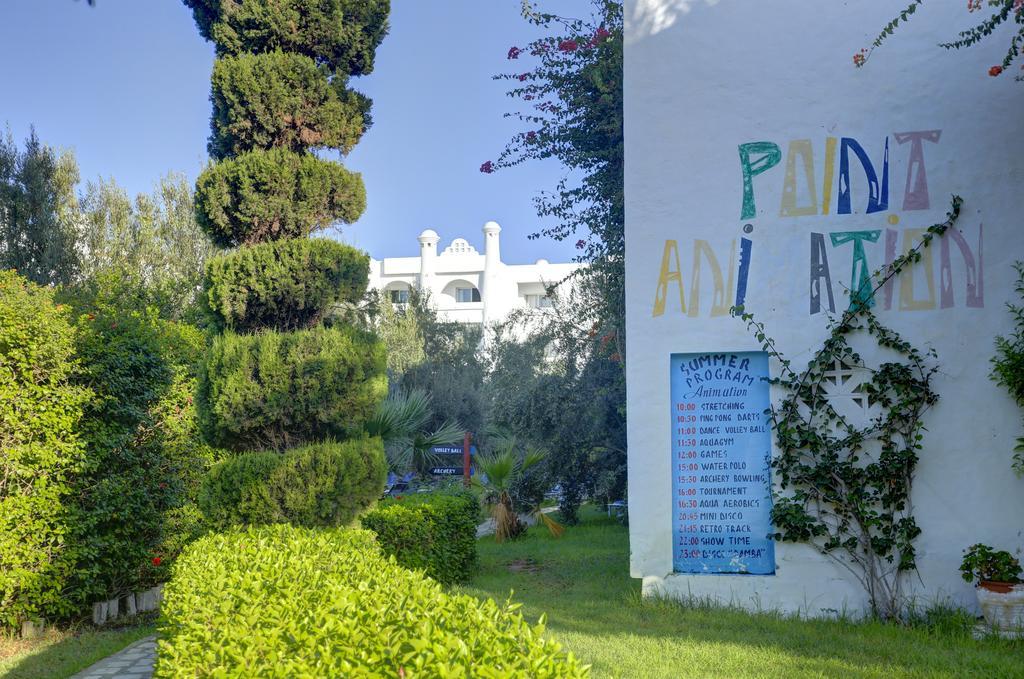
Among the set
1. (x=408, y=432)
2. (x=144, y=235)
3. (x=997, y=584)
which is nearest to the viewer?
(x=997, y=584)

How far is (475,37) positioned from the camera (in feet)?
40.1

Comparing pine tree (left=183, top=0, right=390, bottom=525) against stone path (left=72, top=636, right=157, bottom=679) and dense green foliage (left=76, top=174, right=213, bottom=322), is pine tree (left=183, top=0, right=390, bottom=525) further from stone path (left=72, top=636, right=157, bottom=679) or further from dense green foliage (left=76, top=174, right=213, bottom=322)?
dense green foliage (left=76, top=174, right=213, bottom=322)

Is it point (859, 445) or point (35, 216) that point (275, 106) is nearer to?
point (859, 445)

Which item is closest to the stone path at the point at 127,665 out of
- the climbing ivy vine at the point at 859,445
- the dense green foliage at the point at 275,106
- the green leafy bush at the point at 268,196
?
the green leafy bush at the point at 268,196

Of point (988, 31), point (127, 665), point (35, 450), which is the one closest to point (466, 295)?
point (35, 450)

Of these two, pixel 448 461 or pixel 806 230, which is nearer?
pixel 806 230

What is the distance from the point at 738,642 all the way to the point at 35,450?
6.39m

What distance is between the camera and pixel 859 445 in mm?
7309

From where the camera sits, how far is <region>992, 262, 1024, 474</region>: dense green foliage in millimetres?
6910

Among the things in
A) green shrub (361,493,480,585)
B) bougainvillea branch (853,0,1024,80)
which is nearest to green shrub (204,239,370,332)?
green shrub (361,493,480,585)

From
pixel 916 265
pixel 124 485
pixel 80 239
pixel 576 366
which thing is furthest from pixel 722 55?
pixel 80 239

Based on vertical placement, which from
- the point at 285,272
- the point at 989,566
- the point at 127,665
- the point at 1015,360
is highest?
the point at 285,272

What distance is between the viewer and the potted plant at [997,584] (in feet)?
21.1

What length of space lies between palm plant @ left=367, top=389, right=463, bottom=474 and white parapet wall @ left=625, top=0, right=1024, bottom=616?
148 inches
